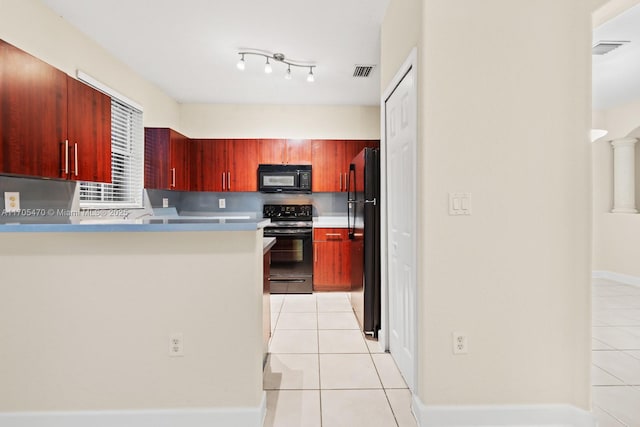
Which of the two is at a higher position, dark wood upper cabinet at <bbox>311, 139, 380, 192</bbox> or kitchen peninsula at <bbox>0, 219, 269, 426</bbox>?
→ dark wood upper cabinet at <bbox>311, 139, 380, 192</bbox>

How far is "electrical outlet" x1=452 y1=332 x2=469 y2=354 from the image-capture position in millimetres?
1789

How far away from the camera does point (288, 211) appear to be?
5.05 metres

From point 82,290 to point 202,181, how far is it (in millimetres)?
3129

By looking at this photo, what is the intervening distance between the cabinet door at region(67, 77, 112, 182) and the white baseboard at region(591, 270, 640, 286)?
6284 mm

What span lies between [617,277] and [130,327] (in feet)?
20.9

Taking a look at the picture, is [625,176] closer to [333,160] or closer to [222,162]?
[333,160]

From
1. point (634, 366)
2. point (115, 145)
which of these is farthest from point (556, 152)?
point (115, 145)

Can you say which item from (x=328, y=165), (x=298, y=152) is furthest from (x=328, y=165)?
(x=298, y=152)

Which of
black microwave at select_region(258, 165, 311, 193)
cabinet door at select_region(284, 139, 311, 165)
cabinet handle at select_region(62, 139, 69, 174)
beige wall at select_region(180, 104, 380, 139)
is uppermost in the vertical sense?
beige wall at select_region(180, 104, 380, 139)

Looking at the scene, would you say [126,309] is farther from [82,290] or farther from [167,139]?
[167,139]

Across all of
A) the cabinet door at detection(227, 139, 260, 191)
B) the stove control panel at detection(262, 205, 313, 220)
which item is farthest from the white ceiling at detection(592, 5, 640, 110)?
the cabinet door at detection(227, 139, 260, 191)

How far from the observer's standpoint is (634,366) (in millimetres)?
2428

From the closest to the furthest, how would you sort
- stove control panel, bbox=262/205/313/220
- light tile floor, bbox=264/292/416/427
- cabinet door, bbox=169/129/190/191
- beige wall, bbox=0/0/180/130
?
1. light tile floor, bbox=264/292/416/427
2. beige wall, bbox=0/0/180/130
3. cabinet door, bbox=169/129/190/191
4. stove control panel, bbox=262/205/313/220

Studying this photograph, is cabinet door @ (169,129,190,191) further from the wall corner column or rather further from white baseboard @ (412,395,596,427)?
the wall corner column
